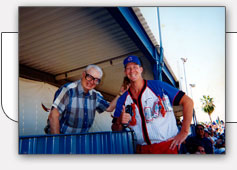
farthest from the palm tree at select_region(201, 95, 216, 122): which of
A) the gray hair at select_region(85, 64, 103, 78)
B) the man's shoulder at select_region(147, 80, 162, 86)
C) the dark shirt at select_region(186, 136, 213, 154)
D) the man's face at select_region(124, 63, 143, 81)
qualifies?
the gray hair at select_region(85, 64, 103, 78)

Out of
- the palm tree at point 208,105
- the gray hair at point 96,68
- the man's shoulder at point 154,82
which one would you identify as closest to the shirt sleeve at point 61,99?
the gray hair at point 96,68

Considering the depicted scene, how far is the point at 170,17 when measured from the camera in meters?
2.18

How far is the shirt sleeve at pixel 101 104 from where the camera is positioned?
85.4 inches

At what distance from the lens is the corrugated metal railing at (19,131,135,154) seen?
2.01m

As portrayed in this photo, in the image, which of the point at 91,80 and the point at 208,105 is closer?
the point at 208,105

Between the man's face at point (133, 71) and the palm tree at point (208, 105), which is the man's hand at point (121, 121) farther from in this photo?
the palm tree at point (208, 105)

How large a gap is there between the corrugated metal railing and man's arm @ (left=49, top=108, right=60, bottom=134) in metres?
0.12

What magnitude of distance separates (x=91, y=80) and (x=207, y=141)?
44.6 inches

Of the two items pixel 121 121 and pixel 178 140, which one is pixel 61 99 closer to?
pixel 121 121

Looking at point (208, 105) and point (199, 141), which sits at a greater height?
point (208, 105)

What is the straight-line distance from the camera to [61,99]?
217 cm

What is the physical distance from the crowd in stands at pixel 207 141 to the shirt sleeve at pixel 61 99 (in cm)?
108

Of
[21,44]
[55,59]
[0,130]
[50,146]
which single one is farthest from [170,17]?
[0,130]

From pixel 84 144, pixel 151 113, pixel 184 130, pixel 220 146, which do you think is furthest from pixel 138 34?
pixel 220 146
